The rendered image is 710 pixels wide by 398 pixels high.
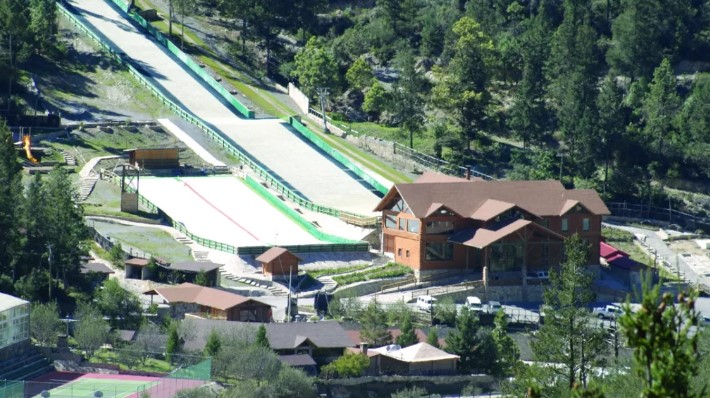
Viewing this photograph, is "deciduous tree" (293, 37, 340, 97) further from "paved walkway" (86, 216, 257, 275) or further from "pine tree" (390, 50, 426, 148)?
"paved walkway" (86, 216, 257, 275)

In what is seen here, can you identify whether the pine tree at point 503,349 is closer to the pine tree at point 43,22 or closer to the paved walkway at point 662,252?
the paved walkway at point 662,252

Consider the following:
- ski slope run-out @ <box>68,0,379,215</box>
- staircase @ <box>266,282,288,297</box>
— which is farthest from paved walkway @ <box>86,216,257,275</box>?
ski slope run-out @ <box>68,0,379,215</box>

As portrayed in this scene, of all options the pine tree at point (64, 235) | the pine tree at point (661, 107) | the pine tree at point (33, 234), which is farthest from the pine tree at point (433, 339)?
the pine tree at point (661, 107)

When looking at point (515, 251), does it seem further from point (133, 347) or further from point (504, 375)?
point (133, 347)

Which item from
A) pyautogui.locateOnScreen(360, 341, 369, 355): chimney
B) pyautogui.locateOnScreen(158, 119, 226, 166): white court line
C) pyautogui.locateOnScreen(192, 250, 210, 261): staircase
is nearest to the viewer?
pyautogui.locateOnScreen(360, 341, 369, 355): chimney

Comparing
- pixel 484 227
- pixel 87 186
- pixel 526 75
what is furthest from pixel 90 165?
pixel 526 75

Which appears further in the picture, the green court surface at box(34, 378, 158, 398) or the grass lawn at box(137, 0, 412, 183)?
the grass lawn at box(137, 0, 412, 183)

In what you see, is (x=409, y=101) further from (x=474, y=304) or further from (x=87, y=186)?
(x=474, y=304)
